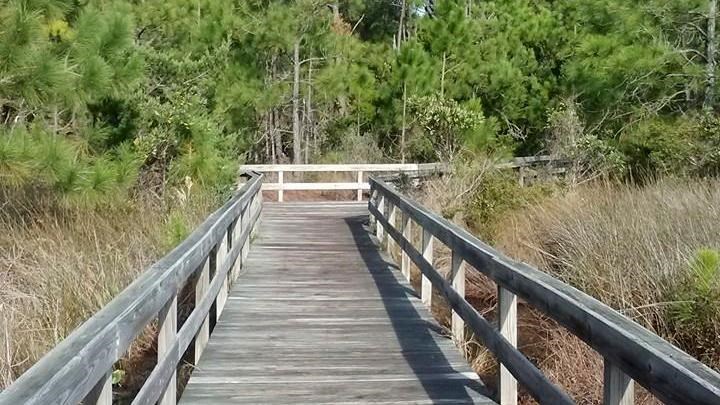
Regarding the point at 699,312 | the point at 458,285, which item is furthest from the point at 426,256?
the point at 699,312

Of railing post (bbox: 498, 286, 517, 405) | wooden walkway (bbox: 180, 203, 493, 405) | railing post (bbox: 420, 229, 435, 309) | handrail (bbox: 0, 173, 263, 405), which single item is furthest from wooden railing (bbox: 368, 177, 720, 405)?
handrail (bbox: 0, 173, 263, 405)

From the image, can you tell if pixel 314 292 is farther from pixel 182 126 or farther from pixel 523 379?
pixel 182 126

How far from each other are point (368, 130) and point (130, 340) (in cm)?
2381

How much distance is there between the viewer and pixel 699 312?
4969mm

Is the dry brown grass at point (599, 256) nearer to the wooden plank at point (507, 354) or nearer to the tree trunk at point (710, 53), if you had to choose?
the wooden plank at point (507, 354)

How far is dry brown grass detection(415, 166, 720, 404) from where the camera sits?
5.29 m

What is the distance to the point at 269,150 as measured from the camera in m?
27.5

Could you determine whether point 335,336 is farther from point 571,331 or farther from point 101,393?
point 101,393

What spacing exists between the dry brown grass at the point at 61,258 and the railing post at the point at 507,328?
2.85m

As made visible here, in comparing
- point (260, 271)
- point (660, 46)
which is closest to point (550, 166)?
point (660, 46)

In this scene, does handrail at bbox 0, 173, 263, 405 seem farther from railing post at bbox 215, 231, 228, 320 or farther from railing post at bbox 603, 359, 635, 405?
railing post at bbox 603, 359, 635, 405

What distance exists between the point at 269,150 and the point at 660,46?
16316 mm

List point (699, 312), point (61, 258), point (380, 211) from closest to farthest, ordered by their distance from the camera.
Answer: point (699, 312), point (61, 258), point (380, 211)

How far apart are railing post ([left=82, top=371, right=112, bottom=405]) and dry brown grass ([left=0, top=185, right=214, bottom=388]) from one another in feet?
7.14
